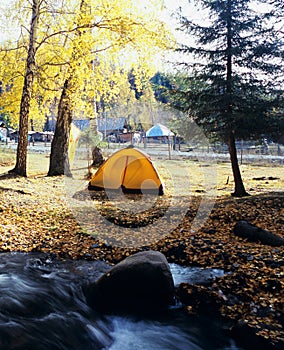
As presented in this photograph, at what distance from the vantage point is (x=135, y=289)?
14.1ft

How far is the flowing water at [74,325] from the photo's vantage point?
3.52 m

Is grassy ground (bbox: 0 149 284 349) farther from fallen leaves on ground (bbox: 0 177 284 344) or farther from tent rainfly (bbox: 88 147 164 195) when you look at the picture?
tent rainfly (bbox: 88 147 164 195)

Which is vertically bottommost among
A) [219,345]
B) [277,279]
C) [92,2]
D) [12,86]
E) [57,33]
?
[219,345]

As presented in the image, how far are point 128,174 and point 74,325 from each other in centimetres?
746

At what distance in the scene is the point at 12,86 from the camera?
12.8m

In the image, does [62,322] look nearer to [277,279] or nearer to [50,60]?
[277,279]

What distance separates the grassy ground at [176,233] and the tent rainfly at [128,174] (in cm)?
59

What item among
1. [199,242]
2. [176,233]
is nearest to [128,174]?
[176,233]

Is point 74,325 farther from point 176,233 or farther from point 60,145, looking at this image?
point 60,145

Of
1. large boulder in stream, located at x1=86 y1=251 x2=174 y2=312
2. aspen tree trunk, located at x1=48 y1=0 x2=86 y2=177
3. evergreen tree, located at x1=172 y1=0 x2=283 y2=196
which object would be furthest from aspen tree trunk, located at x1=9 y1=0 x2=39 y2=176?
large boulder in stream, located at x1=86 y1=251 x2=174 y2=312

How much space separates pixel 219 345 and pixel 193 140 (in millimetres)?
7319

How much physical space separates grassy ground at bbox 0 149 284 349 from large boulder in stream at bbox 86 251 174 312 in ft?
1.16

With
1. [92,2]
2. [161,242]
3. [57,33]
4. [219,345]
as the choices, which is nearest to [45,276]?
[161,242]

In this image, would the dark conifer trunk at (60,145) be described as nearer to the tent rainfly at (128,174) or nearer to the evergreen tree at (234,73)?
the tent rainfly at (128,174)
